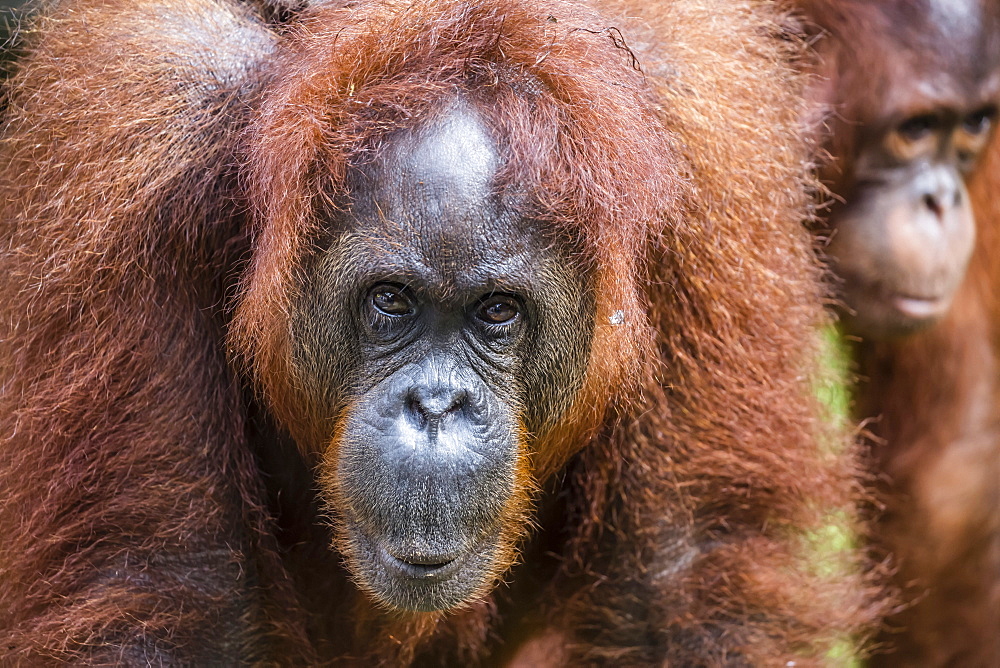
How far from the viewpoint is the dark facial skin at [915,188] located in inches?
167

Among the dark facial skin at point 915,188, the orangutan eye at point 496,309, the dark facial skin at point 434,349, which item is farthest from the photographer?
the dark facial skin at point 915,188

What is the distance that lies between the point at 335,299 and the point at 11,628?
1168 millimetres

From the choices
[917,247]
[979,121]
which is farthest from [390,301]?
[979,121]

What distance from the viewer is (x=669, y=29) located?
3.33 meters

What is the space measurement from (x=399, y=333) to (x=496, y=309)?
→ 219 millimetres

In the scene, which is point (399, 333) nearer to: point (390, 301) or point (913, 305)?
point (390, 301)

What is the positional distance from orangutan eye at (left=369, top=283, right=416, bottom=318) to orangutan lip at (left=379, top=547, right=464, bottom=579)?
52 cm

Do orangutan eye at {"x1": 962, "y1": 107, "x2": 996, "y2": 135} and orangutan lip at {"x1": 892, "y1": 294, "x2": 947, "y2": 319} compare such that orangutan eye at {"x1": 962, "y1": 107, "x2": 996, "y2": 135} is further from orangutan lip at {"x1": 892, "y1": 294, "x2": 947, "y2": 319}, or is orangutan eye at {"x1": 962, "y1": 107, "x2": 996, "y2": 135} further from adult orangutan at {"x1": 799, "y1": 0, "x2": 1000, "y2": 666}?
orangutan lip at {"x1": 892, "y1": 294, "x2": 947, "y2": 319}

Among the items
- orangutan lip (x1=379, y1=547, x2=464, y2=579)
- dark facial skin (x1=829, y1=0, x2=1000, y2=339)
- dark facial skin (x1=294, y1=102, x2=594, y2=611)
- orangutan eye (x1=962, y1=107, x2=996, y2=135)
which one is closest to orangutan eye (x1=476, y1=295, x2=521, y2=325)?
dark facial skin (x1=294, y1=102, x2=594, y2=611)

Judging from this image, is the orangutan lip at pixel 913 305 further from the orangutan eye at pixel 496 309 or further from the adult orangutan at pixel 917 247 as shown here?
the orangutan eye at pixel 496 309

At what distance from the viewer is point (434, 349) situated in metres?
2.79

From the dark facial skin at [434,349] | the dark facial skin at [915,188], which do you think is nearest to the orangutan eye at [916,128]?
the dark facial skin at [915,188]

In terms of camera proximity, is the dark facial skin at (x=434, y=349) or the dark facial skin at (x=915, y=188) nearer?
the dark facial skin at (x=434, y=349)

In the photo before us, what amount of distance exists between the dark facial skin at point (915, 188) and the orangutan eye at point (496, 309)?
1.81m
